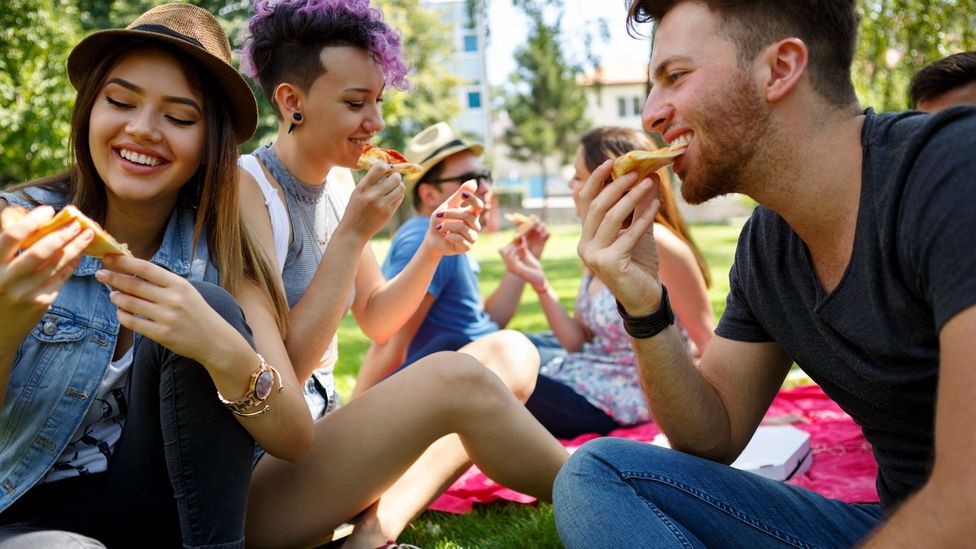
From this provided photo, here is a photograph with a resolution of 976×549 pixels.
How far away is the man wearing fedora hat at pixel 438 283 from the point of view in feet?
17.4

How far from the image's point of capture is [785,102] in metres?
2.42

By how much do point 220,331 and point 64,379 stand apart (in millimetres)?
557

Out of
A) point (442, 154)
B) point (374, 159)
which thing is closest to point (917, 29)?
point (442, 154)

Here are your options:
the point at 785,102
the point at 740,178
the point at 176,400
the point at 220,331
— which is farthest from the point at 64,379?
the point at 785,102

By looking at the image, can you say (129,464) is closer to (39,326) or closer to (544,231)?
(39,326)

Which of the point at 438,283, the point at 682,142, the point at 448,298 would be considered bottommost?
the point at 448,298

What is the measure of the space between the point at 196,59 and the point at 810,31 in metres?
1.98

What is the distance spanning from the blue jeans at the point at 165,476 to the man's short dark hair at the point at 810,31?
1708mm

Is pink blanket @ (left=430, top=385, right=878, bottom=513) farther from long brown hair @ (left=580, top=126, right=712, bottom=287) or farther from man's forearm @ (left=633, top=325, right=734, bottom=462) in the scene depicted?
man's forearm @ (left=633, top=325, right=734, bottom=462)

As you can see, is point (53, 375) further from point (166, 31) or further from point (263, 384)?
point (166, 31)

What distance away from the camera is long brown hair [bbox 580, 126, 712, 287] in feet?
16.2

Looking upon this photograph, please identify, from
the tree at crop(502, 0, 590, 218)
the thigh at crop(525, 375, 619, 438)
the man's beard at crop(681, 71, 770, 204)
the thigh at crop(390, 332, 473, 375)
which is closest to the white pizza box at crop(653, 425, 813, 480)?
the thigh at crop(525, 375, 619, 438)

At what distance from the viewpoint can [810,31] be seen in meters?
2.45

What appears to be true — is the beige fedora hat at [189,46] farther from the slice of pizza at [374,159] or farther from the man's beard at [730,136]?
the man's beard at [730,136]
